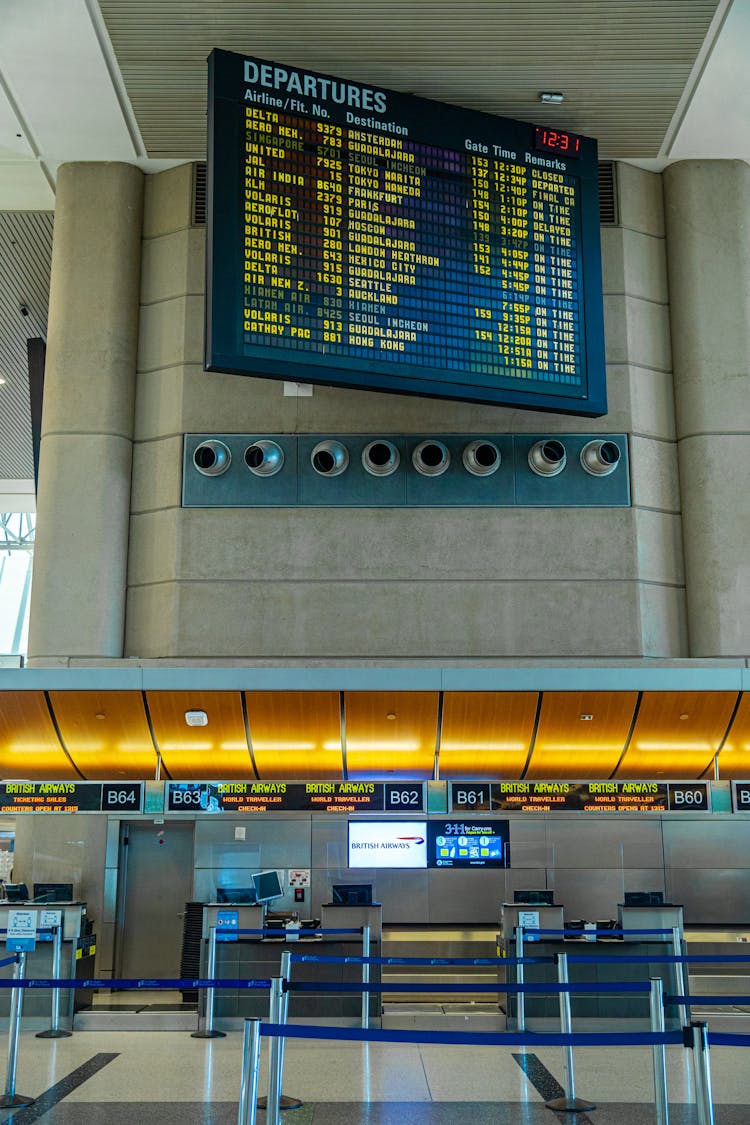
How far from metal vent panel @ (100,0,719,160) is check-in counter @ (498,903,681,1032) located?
9092mm

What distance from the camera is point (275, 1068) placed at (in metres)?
5.95

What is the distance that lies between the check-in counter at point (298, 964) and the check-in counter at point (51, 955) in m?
1.45

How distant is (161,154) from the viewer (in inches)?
517

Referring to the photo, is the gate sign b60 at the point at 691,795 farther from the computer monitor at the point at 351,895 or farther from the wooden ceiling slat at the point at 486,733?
the computer monitor at the point at 351,895

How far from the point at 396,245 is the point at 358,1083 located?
7.68 meters

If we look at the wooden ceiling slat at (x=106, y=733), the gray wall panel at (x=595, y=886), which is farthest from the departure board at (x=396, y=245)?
the gray wall panel at (x=595, y=886)

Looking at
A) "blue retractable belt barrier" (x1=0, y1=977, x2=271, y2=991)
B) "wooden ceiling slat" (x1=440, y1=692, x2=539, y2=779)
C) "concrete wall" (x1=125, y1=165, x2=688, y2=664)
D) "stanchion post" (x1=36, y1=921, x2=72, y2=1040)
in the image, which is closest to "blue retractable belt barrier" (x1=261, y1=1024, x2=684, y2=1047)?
"blue retractable belt barrier" (x1=0, y1=977, x2=271, y2=991)

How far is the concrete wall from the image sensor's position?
1198 centimetres

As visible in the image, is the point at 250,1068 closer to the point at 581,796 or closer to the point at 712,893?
the point at 581,796

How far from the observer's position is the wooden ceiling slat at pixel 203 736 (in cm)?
1153

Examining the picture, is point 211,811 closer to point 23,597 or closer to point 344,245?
point 344,245

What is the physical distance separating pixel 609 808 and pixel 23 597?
33.2 metres

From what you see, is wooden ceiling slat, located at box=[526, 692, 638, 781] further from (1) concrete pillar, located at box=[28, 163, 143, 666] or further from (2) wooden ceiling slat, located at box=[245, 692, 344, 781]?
(1) concrete pillar, located at box=[28, 163, 143, 666]

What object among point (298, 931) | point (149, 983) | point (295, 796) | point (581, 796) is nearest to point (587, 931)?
point (581, 796)
